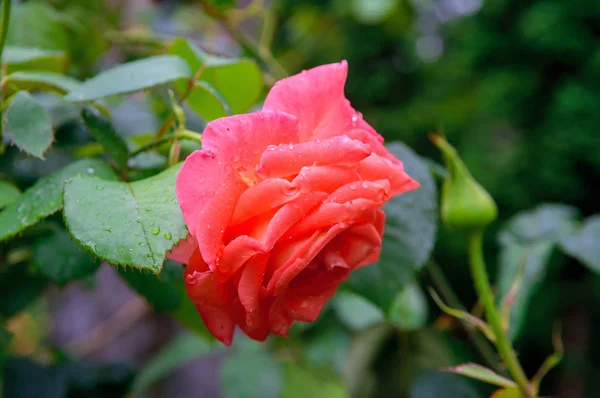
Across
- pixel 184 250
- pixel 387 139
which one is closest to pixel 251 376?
pixel 184 250

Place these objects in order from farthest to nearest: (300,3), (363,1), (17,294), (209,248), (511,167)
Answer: (300,3)
(511,167)
(363,1)
(17,294)
(209,248)

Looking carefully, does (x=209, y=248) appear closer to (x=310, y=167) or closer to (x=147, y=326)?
(x=310, y=167)

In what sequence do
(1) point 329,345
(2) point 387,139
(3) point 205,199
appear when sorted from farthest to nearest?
(2) point 387,139 < (1) point 329,345 < (3) point 205,199

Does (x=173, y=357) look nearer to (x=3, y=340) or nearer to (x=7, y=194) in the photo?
(x=3, y=340)

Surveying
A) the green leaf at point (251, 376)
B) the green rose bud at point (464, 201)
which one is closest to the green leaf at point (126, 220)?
the green rose bud at point (464, 201)

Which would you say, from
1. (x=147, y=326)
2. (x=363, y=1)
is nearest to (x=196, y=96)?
(x=363, y=1)

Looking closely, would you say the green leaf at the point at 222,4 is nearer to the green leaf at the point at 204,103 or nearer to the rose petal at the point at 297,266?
the green leaf at the point at 204,103
